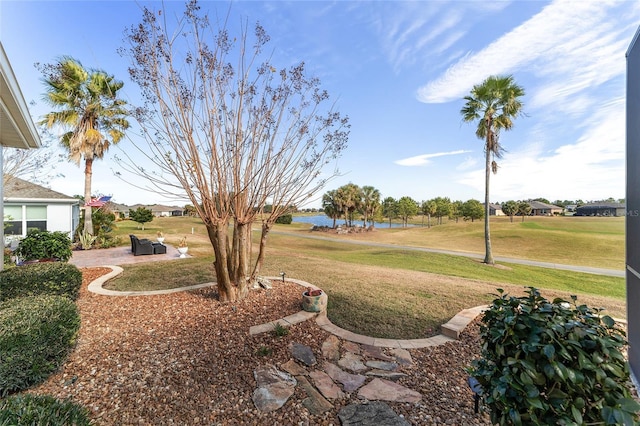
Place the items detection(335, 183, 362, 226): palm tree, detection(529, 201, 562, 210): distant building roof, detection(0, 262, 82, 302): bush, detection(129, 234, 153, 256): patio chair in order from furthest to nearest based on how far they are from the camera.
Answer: detection(529, 201, 562, 210): distant building roof < detection(335, 183, 362, 226): palm tree < detection(129, 234, 153, 256): patio chair < detection(0, 262, 82, 302): bush

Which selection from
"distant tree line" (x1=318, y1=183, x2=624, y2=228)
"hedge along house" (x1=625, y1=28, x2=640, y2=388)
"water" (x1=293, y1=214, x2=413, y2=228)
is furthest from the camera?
"water" (x1=293, y1=214, x2=413, y2=228)

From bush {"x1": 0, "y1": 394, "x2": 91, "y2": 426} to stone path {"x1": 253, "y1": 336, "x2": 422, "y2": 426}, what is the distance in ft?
4.17

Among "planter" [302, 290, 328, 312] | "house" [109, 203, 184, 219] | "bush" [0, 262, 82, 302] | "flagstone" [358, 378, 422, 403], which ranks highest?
"house" [109, 203, 184, 219]

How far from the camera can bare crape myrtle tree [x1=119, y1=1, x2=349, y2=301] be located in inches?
159

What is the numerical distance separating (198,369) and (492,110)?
15554 mm

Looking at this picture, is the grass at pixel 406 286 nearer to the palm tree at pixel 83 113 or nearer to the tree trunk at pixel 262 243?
the tree trunk at pixel 262 243

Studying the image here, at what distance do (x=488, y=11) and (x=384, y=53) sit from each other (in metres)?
2.59

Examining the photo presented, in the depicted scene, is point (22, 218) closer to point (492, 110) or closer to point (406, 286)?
point (406, 286)

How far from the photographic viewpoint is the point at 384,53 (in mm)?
7410

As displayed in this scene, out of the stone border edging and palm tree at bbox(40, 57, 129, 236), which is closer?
the stone border edging

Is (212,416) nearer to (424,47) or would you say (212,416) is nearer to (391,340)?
(391,340)

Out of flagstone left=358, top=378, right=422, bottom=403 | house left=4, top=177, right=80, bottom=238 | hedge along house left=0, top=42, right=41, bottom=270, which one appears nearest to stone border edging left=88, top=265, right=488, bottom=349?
flagstone left=358, top=378, right=422, bottom=403

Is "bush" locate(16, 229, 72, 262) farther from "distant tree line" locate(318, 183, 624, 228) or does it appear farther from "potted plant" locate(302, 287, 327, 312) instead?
"distant tree line" locate(318, 183, 624, 228)

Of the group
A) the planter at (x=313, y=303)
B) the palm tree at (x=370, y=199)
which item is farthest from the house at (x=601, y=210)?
the planter at (x=313, y=303)
